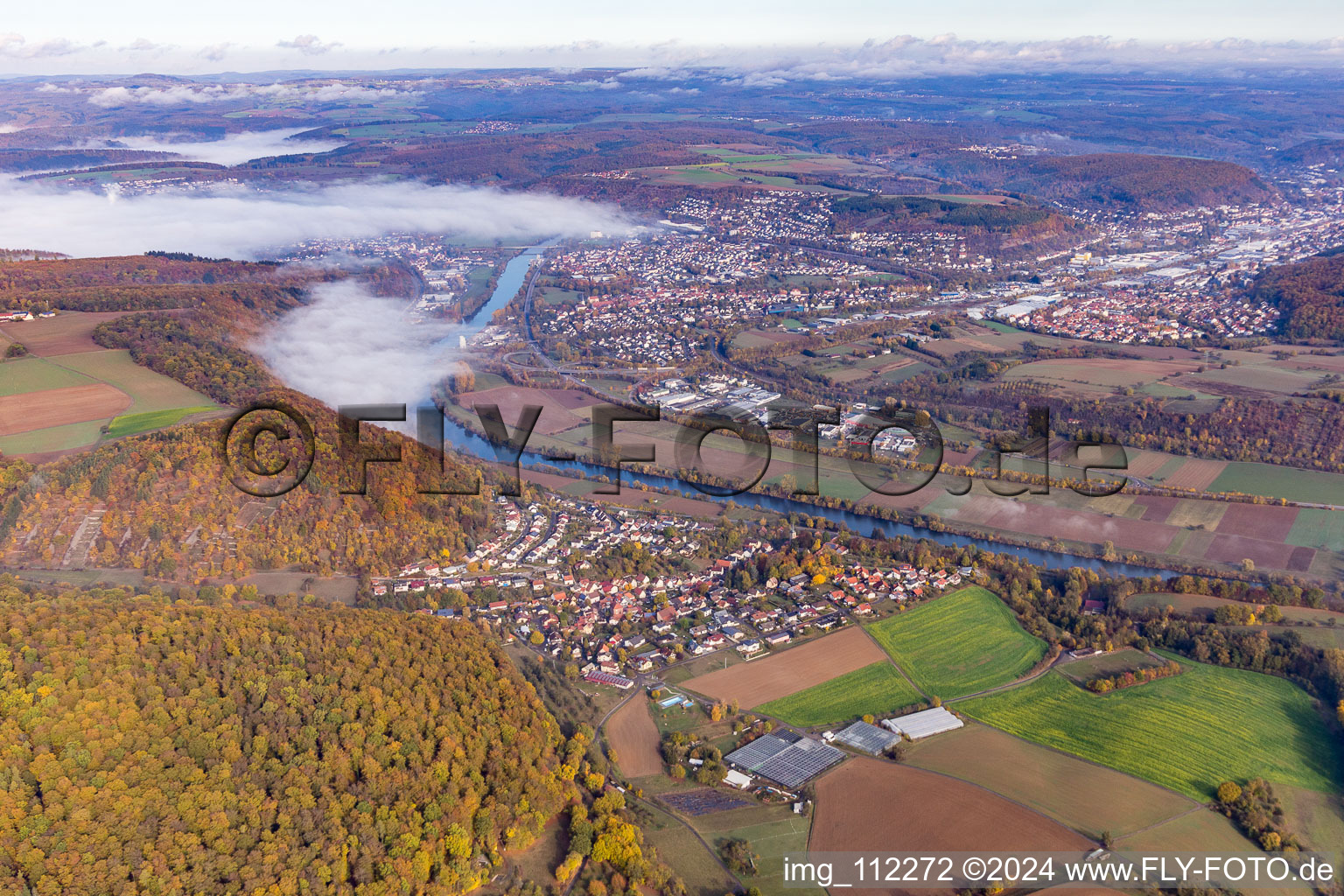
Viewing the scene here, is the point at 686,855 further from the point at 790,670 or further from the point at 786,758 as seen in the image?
the point at 790,670

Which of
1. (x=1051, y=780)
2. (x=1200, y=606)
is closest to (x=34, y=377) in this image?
(x=1051, y=780)

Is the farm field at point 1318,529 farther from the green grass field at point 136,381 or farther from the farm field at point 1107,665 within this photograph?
the green grass field at point 136,381

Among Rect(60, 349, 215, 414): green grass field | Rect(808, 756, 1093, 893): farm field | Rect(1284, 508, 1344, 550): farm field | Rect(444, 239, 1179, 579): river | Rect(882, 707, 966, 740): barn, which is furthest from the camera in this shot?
Rect(60, 349, 215, 414): green grass field

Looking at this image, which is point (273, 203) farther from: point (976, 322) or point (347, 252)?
point (976, 322)

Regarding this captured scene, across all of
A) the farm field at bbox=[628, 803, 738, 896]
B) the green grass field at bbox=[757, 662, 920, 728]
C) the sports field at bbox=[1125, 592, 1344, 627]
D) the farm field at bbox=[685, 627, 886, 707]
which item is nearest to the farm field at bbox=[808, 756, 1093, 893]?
A: the farm field at bbox=[628, 803, 738, 896]

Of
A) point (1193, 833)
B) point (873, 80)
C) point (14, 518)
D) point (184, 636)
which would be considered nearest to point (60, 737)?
point (184, 636)

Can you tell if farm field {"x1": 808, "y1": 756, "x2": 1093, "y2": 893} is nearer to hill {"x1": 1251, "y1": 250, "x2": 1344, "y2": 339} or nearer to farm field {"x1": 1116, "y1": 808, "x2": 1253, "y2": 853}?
farm field {"x1": 1116, "y1": 808, "x2": 1253, "y2": 853}

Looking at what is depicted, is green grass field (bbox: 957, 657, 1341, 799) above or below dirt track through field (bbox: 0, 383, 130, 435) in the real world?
below

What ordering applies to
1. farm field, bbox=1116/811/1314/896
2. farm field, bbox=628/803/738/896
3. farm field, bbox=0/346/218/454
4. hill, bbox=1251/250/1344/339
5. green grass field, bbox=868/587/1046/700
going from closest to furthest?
farm field, bbox=628/803/738/896 < farm field, bbox=1116/811/1314/896 < green grass field, bbox=868/587/1046/700 < farm field, bbox=0/346/218/454 < hill, bbox=1251/250/1344/339
